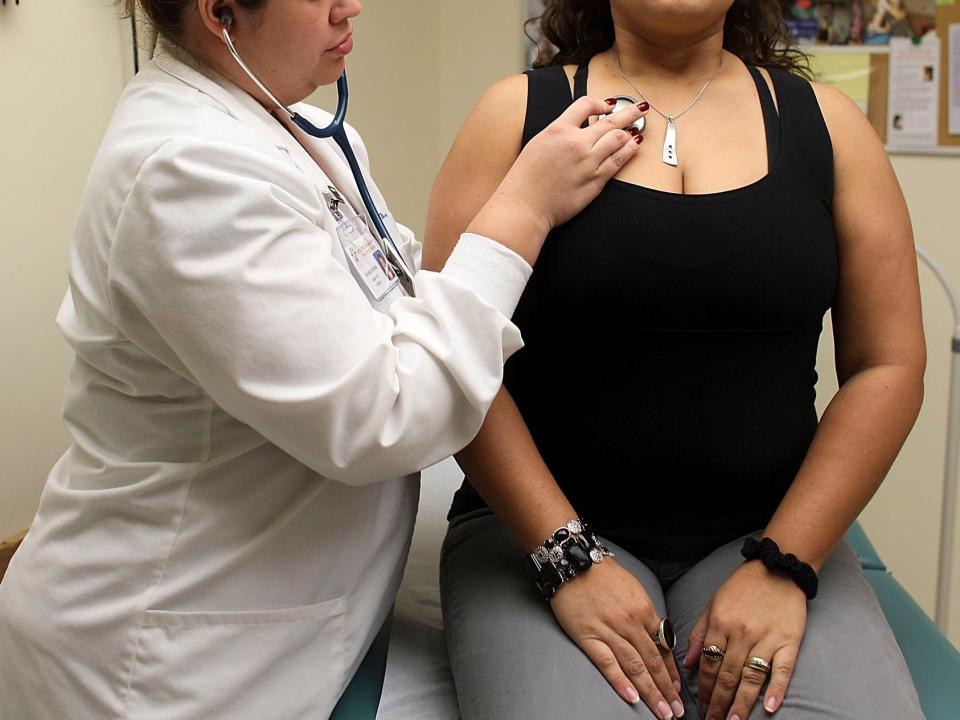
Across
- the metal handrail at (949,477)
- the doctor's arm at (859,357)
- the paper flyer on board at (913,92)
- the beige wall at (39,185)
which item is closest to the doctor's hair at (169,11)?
the doctor's arm at (859,357)

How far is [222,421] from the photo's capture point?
107 cm

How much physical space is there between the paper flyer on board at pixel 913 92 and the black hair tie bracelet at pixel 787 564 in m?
1.64

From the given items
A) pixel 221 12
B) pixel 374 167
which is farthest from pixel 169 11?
pixel 374 167

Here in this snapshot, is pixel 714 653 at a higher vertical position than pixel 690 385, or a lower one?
lower

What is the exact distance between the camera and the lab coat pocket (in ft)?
3.46

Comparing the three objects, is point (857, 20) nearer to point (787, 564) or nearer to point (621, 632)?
point (787, 564)

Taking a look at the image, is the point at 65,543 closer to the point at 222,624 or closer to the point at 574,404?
the point at 222,624

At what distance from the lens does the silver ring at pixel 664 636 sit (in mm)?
1157

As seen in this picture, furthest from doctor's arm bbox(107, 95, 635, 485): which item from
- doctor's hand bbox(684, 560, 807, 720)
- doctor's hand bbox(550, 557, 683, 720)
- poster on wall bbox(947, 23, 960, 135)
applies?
poster on wall bbox(947, 23, 960, 135)

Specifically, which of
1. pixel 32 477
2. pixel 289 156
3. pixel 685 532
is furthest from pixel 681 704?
pixel 32 477

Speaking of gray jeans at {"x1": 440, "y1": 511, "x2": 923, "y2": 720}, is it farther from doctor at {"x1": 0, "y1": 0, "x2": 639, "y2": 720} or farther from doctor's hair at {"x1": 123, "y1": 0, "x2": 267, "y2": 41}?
doctor's hair at {"x1": 123, "y1": 0, "x2": 267, "y2": 41}

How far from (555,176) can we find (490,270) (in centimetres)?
18

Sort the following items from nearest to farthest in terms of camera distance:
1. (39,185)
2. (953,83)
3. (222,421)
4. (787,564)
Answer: (222,421)
(787,564)
(39,185)
(953,83)

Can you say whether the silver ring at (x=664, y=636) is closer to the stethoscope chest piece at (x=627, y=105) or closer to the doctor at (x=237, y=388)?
the doctor at (x=237, y=388)
